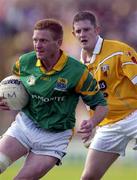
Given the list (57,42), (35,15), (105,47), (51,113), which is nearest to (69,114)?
(51,113)

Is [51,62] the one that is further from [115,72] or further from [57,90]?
[115,72]

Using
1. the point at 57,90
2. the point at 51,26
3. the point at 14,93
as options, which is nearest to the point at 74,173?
the point at 14,93

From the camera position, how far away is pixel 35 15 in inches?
645

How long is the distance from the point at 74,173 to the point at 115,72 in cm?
437

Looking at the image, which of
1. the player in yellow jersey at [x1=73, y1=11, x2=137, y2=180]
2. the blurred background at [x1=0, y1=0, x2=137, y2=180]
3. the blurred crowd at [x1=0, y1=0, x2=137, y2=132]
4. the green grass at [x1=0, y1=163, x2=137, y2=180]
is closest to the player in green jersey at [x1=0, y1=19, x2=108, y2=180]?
the player in yellow jersey at [x1=73, y1=11, x2=137, y2=180]

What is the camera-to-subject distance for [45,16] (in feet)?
53.8

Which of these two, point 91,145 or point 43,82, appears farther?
point 91,145

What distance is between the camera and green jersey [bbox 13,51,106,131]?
7.90 metres

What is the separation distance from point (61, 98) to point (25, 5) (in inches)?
345

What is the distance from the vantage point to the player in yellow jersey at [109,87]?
895 cm

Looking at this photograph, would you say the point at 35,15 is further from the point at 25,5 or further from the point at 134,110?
the point at 134,110

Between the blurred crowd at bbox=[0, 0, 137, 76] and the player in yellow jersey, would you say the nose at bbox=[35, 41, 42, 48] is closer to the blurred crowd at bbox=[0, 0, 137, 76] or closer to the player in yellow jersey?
the player in yellow jersey

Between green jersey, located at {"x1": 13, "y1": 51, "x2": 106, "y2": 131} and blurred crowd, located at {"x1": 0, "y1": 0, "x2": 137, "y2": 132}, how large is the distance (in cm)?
782

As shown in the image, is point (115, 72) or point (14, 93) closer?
point (14, 93)
